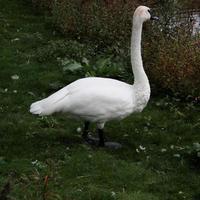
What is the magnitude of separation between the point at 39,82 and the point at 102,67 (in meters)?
1.09

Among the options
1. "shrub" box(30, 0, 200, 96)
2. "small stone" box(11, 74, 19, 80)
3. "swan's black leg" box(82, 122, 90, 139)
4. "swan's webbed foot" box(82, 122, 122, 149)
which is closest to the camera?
"swan's webbed foot" box(82, 122, 122, 149)

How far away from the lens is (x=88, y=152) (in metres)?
7.21

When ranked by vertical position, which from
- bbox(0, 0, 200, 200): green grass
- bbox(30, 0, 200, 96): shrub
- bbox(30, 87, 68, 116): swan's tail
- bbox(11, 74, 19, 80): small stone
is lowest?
bbox(0, 0, 200, 200): green grass

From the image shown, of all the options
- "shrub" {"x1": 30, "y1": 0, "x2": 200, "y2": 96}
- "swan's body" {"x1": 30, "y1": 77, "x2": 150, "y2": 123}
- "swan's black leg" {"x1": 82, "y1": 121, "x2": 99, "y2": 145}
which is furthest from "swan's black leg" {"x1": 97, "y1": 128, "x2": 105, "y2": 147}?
"shrub" {"x1": 30, "y1": 0, "x2": 200, "y2": 96}

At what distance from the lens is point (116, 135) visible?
26.4ft

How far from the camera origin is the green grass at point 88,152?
20.4ft

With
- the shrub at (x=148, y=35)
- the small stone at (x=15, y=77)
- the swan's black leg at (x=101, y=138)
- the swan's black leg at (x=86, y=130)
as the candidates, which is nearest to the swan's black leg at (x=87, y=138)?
the swan's black leg at (x=86, y=130)

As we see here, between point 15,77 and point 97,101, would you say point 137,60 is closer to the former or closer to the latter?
point 97,101

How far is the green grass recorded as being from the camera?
6.22m

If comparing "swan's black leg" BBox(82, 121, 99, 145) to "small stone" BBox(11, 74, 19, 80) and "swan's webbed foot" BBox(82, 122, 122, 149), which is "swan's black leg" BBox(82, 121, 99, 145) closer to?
"swan's webbed foot" BBox(82, 122, 122, 149)

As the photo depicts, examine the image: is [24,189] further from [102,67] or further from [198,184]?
[102,67]

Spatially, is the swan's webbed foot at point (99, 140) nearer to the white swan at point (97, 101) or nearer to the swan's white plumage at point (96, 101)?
the white swan at point (97, 101)

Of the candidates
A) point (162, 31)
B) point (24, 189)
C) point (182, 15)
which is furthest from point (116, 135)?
point (182, 15)

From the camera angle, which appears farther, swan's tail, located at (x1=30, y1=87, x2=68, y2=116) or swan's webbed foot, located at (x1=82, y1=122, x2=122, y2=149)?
swan's webbed foot, located at (x1=82, y1=122, x2=122, y2=149)
